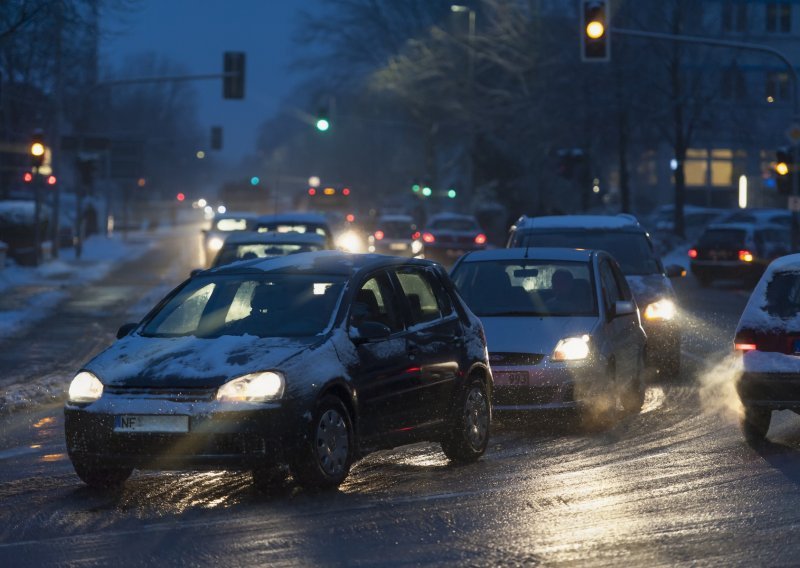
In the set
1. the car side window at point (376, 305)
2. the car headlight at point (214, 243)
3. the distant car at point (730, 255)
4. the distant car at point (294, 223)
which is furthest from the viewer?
the distant car at point (730, 255)

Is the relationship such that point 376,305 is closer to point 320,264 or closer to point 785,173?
point 320,264

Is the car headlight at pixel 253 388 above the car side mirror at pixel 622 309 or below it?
below

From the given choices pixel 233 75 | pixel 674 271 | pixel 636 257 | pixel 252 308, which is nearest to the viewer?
pixel 252 308

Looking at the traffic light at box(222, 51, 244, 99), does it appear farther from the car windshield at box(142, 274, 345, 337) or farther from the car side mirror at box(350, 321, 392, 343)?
the car side mirror at box(350, 321, 392, 343)

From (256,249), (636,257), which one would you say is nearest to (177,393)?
(636,257)

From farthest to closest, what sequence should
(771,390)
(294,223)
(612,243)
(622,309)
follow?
(294,223), (612,243), (622,309), (771,390)

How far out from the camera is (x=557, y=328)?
12.8m

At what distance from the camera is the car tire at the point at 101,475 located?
9.32m

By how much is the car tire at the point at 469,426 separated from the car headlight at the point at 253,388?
72.3 inches

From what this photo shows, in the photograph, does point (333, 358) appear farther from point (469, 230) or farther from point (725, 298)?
point (469, 230)

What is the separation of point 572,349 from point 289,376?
4.05m

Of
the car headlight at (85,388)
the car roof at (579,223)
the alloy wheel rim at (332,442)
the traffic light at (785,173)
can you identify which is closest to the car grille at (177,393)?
the car headlight at (85,388)

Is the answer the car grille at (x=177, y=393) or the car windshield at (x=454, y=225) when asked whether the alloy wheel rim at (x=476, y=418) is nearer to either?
the car grille at (x=177, y=393)

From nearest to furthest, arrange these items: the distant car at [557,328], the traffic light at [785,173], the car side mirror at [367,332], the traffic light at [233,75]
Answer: the car side mirror at [367,332]
the distant car at [557,328]
the traffic light at [785,173]
the traffic light at [233,75]
